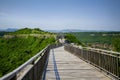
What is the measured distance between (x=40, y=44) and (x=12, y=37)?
1461 inches

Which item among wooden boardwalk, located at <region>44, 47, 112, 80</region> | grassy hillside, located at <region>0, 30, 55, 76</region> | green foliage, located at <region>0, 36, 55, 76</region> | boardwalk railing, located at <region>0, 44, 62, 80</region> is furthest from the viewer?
green foliage, located at <region>0, 36, 55, 76</region>

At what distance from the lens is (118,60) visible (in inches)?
355

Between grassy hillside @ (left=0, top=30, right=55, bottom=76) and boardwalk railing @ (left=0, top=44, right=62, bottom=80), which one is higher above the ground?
boardwalk railing @ (left=0, top=44, right=62, bottom=80)

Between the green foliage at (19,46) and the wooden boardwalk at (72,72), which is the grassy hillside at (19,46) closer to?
the green foliage at (19,46)

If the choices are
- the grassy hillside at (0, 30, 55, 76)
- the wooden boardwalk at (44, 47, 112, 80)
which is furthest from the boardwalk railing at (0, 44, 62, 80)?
the grassy hillside at (0, 30, 55, 76)

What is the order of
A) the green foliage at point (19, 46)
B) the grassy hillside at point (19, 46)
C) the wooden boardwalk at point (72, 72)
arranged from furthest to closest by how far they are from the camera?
1. the green foliage at point (19, 46)
2. the grassy hillside at point (19, 46)
3. the wooden boardwalk at point (72, 72)

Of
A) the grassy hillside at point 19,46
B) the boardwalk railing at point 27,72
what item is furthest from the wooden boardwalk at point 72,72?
the grassy hillside at point 19,46

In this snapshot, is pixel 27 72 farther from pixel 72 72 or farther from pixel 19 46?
pixel 19 46

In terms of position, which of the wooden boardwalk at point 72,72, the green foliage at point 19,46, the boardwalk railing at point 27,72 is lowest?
the green foliage at point 19,46

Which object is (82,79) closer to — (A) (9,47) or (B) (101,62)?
(B) (101,62)

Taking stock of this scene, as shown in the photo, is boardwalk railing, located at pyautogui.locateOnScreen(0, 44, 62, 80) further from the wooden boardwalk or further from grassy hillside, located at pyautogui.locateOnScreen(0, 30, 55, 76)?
grassy hillside, located at pyautogui.locateOnScreen(0, 30, 55, 76)

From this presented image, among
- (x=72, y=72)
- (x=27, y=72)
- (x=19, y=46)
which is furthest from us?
(x=19, y=46)

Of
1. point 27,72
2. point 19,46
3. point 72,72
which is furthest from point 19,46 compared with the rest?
point 27,72

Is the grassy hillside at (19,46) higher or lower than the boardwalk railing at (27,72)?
lower
